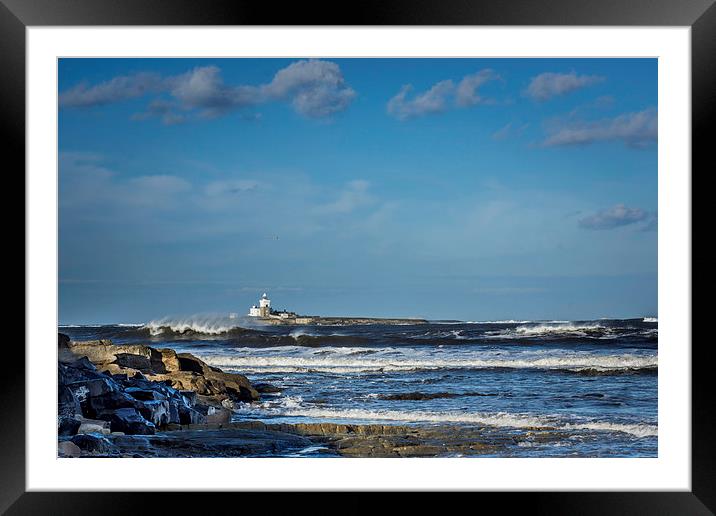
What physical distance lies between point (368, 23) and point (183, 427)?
3220 millimetres

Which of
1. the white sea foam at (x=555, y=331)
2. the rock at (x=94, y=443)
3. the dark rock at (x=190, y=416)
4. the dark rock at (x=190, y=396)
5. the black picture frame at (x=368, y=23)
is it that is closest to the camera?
the black picture frame at (x=368, y=23)

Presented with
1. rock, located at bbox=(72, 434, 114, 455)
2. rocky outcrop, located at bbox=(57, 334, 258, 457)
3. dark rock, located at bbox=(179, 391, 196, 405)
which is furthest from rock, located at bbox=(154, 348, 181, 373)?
rock, located at bbox=(72, 434, 114, 455)

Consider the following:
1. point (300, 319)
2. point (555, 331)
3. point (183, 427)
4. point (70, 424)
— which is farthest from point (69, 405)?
point (555, 331)

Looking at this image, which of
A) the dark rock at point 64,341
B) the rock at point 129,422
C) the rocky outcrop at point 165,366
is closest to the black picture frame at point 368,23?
the rock at point 129,422

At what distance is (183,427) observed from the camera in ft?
15.7

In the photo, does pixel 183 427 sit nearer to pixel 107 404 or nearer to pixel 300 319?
pixel 107 404

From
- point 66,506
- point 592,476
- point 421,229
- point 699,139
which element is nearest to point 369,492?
point 592,476

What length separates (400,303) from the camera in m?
6.07

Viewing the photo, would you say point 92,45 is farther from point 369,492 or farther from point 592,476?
point 592,476

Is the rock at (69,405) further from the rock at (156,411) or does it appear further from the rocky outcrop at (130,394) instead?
the rock at (156,411)

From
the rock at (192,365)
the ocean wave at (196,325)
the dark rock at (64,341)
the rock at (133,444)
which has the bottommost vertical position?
the rock at (133,444)

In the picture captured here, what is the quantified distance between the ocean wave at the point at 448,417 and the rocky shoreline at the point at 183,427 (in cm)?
15

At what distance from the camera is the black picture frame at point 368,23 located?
2.49 metres

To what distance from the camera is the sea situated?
566cm
